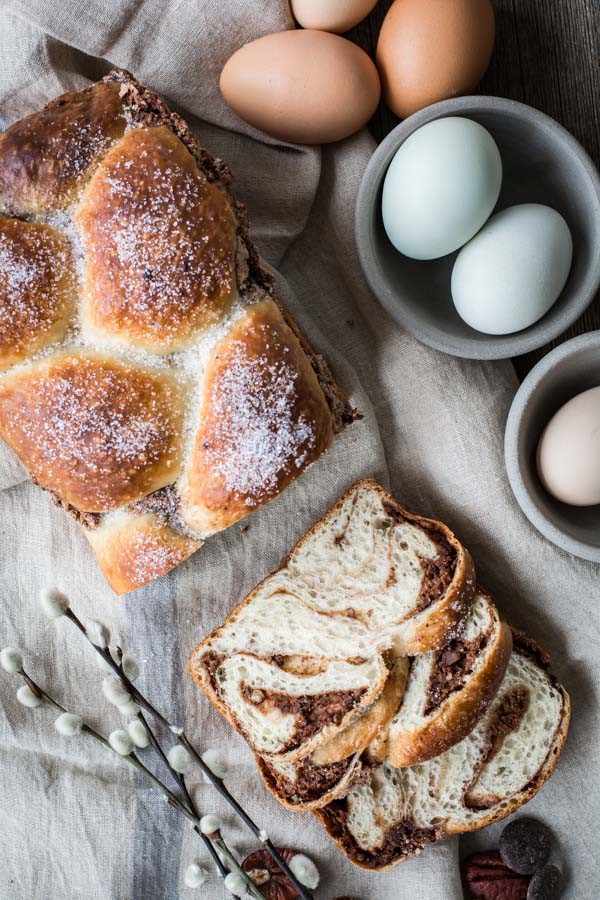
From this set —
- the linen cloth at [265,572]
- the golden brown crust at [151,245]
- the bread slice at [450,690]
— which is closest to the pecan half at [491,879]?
the linen cloth at [265,572]

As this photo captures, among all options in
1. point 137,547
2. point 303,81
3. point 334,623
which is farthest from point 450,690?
point 303,81

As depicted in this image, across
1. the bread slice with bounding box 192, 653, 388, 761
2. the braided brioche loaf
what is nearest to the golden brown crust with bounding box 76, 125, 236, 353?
the braided brioche loaf

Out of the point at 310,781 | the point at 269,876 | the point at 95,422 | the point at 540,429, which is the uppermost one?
the point at 95,422

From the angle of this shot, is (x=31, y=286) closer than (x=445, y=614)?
Yes

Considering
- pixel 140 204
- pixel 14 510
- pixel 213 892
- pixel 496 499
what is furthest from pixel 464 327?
pixel 213 892

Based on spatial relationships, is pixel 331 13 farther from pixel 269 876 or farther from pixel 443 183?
pixel 269 876

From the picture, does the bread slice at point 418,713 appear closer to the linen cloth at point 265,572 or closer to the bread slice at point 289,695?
the bread slice at point 289,695

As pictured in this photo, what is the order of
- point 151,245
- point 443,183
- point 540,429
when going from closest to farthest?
point 151,245 → point 443,183 → point 540,429

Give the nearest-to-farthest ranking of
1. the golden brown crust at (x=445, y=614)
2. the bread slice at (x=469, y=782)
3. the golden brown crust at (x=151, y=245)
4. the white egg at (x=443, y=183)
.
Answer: the golden brown crust at (x=151, y=245)
the white egg at (x=443, y=183)
the golden brown crust at (x=445, y=614)
the bread slice at (x=469, y=782)
